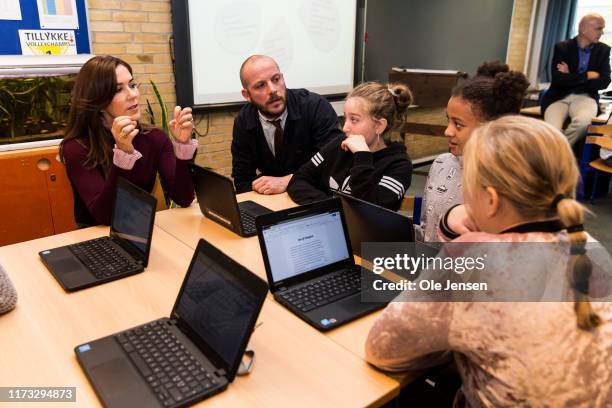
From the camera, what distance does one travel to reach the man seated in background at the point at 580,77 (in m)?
4.63

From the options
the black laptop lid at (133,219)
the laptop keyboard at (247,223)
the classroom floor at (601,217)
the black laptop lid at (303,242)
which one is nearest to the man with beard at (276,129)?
the laptop keyboard at (247,223)

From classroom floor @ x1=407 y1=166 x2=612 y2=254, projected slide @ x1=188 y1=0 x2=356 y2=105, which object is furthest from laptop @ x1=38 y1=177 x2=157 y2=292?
classroom floor @ x1=407 y1=166 x2=612 y2=254

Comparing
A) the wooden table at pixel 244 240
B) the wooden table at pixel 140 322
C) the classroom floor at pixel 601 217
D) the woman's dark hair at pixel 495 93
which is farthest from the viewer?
the classroom floor at pixel 601 217

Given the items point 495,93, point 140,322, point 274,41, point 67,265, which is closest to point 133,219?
point 67,265

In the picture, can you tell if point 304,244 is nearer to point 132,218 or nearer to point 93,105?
point 132,218

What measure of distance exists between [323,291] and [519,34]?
269 inches

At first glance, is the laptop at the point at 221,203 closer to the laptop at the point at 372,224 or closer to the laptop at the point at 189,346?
the laptop at the point at 372,224

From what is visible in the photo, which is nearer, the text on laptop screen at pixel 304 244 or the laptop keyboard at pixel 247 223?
the text on laptop screen at pixel 304 244

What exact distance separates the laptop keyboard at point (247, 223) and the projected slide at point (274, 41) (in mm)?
1989

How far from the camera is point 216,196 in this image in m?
1.77

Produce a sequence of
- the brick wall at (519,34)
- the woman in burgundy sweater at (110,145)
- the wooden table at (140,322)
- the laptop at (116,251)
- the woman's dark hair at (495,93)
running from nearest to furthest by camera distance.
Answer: the wooden table at (140,322) < the laptop at (116,251) < the woman's dark hair at (495,93) < the woman in burgundy sweater at (110,145) < the brick wall at (519,34)

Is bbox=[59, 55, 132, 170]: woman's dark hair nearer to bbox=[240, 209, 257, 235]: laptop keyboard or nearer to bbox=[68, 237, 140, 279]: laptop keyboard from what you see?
bbox=[68, 237, 140, 279]: laptop keyboard

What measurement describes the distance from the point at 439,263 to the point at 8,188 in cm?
251

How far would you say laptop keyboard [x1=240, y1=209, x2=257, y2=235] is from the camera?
1725 millimetres
